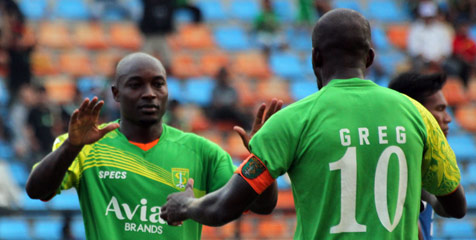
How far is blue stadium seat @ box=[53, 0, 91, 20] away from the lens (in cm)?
1820

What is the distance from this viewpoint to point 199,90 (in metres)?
16.0

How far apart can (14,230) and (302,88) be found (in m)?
7.55

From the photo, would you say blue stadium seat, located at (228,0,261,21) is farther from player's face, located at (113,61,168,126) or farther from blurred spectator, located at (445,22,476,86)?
player's face, located at (113,61,168,126)

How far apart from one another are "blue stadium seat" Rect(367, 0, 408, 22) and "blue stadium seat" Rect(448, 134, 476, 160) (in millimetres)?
4827

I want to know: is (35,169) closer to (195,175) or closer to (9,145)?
(195,175)

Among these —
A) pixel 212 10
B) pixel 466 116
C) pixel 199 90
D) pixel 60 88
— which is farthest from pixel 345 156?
pixel 212 10

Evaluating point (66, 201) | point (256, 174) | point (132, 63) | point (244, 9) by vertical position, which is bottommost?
point (256, 174)

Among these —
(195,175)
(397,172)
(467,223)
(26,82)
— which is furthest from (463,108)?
(397,172)

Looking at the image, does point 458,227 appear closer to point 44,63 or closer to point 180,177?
point 180,177

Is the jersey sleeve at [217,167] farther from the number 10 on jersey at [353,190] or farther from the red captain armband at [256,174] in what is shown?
the number 10 on jersey at [353,190]

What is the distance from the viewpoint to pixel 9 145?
1356cm

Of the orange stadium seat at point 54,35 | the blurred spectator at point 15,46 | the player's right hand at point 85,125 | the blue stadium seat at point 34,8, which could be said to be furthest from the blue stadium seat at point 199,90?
the player's right hand at point 85,125

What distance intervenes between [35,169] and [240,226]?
460cm

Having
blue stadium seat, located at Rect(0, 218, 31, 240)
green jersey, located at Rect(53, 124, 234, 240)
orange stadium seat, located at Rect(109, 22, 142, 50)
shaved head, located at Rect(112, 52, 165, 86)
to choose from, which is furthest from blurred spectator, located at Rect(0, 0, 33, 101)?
green jersey, located at Rect(53, 124, 234, 240)
